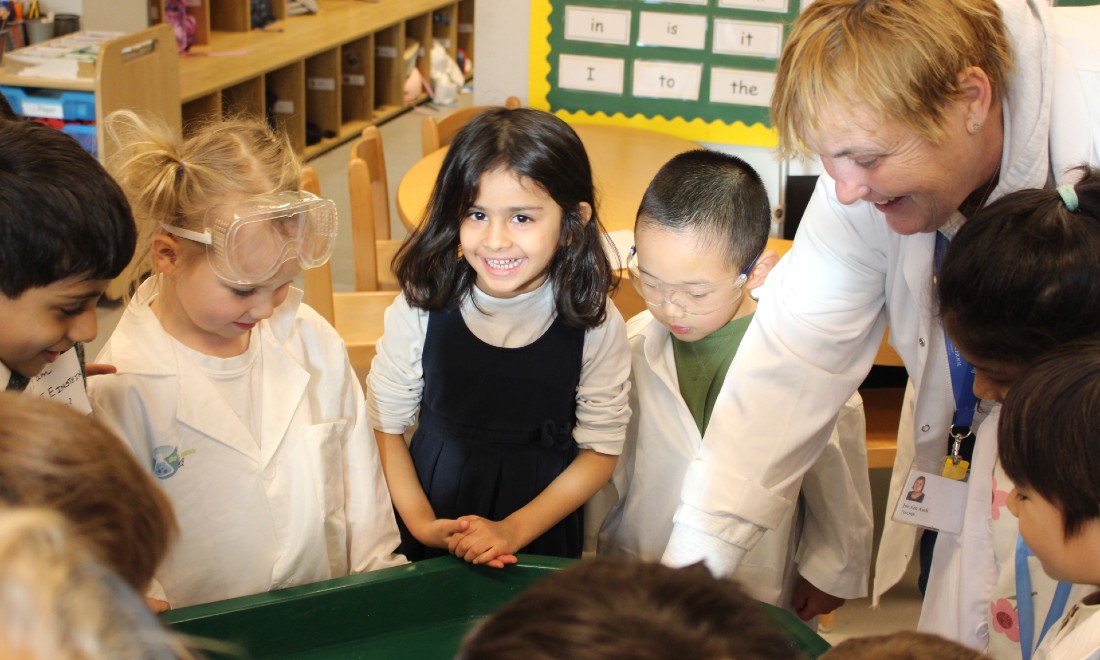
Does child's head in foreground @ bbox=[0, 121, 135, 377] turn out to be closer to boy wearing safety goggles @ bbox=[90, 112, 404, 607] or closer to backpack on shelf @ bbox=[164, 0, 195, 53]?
boy wearing safety goggles @ bbox=[90, 112, 404, 607]

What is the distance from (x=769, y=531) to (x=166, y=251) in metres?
1.01

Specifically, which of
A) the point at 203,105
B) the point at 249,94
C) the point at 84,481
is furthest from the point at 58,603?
the point at 249,94

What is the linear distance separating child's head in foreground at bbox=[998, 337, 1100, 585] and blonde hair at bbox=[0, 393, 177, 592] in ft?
2.56

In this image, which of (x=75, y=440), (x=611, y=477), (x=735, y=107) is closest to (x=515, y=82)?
(x=735, y=107)

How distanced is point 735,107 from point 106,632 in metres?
3.24

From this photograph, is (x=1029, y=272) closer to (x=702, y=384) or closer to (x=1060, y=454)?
(x=1060, y=454)

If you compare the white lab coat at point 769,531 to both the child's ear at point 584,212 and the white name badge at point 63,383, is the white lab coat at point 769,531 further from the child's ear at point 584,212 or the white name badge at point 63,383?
the white name badge at point 63,383

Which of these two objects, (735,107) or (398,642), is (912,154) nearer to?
(398,642)

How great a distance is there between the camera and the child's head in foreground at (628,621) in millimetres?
542

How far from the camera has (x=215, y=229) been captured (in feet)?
4.44

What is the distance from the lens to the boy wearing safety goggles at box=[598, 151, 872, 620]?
1594 millimetres

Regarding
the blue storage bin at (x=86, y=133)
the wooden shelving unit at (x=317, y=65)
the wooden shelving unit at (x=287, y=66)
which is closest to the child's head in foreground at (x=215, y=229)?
the wooden shelving unit at (x=287, y=66)

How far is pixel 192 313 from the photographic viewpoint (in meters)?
1.36

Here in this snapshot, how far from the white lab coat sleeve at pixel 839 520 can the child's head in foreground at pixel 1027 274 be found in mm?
578
